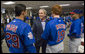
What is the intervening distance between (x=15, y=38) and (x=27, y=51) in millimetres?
222

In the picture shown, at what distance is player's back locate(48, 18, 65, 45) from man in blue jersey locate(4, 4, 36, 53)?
1.31ft

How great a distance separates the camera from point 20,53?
1.26 meters

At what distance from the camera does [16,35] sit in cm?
117

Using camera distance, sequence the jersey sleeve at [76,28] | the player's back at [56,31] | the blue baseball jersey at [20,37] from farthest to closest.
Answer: the jersey sleeve at [76,28] < the player's back at [56,31] < the blue baseball jersey at [20,37]

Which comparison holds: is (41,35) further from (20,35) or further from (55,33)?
(20,35)

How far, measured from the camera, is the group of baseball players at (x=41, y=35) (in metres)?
1.17

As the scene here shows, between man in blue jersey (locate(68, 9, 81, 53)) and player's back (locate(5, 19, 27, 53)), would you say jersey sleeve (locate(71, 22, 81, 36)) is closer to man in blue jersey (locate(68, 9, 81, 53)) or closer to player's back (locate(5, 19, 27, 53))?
man in blue jersey (locate(68, 9, 81, 53))

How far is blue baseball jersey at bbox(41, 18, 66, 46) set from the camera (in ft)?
4.87

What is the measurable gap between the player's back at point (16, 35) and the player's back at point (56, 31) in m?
0.47

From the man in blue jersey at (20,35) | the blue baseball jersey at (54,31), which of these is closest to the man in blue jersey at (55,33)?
the blue baseball jersey at (54,31)

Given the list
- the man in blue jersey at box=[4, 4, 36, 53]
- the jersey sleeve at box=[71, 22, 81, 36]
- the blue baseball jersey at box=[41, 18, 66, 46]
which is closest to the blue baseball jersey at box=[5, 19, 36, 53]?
the man in blue jersey at box=[4, 4, 36, 53]

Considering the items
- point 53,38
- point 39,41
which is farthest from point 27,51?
point 39,41

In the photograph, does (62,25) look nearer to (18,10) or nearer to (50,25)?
(50,25)

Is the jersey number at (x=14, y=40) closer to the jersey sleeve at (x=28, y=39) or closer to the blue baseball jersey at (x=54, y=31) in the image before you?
the jersey sleeve at (x=28, y=39)
